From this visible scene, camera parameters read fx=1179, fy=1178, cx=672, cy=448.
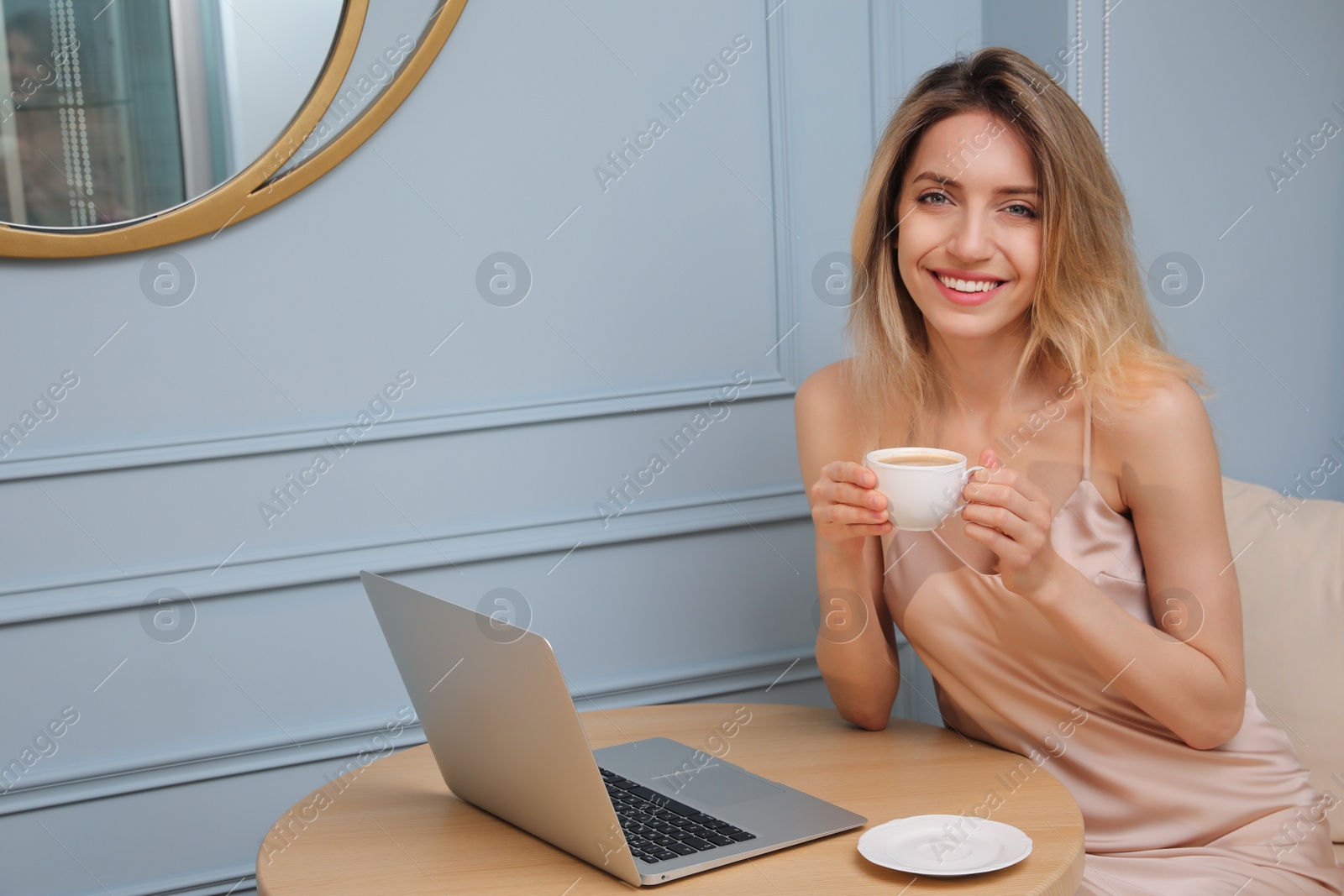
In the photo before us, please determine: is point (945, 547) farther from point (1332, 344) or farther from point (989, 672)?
point (1332, 344)

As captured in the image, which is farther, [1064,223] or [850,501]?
[1064,223]

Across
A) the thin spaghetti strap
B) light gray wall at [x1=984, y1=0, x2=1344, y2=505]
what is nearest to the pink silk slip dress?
the thin spaghetti strap

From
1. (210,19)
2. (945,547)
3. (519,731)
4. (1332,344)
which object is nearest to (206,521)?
(210,19)

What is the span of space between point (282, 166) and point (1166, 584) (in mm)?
1432

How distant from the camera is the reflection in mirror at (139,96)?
174 cm

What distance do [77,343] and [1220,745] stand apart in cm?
172

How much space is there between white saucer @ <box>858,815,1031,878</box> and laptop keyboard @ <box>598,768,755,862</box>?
0.44 feet

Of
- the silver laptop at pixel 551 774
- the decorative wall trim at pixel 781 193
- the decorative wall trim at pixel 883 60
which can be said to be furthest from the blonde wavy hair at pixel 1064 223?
the silver laptop at pixel 551 774

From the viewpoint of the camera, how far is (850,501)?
133 cm

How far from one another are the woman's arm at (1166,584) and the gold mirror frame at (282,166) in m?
1.17

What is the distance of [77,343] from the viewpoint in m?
1.79

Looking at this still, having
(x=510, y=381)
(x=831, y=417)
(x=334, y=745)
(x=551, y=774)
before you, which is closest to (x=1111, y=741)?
(x=831, y=417)

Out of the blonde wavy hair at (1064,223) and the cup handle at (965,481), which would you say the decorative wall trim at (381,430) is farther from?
the cup handle at (965,481)

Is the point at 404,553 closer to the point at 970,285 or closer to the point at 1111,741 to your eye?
the point at 970,285
